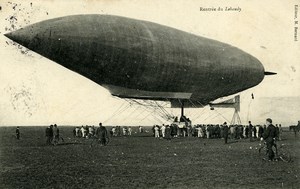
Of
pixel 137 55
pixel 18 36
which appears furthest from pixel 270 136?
pixel 18 36

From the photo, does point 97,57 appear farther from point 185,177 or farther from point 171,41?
point 185,177

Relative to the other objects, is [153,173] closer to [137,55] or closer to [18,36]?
[18,36]

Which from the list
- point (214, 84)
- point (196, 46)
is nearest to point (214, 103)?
point (214, 84)

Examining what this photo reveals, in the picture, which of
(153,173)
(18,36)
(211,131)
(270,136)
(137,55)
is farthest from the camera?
(211,131)

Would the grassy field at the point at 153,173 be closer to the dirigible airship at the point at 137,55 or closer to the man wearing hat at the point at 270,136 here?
the man wearing hat at the point at 270,136

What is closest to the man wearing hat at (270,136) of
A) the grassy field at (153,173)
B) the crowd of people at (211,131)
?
the grassy field at (153,173)

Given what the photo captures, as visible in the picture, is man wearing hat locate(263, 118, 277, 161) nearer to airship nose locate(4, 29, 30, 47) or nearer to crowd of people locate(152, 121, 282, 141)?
airship nose locate(4, 29, 30, 47)

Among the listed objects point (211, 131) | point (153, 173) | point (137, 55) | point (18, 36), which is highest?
point (18, 36)

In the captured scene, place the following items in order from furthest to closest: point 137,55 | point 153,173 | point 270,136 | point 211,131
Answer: point 211,131 < point 137,55 < point 270,136 < point 153,173
